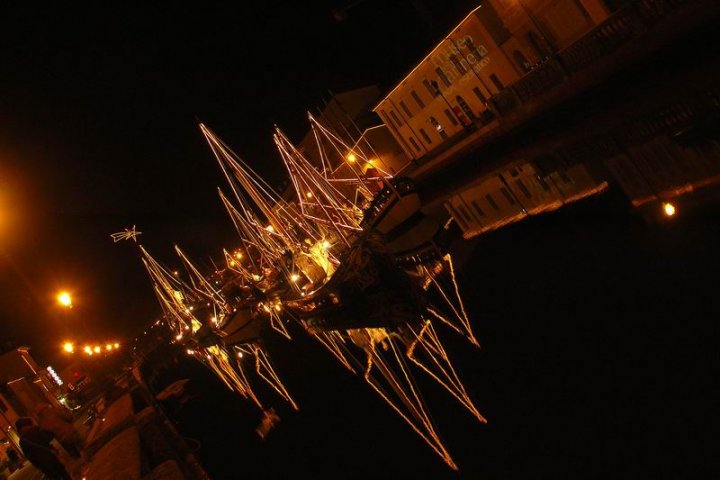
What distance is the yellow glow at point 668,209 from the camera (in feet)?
30.8

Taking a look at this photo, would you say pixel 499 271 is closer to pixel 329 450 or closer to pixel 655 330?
pixel 655 330

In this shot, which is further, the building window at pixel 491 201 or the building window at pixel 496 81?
the building window at pixel 496 81

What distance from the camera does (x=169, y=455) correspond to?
25.4 feet

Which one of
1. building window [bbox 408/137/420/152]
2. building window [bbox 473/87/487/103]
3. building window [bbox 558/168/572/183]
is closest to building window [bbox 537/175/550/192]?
building window [bbox 558/168/572/183]

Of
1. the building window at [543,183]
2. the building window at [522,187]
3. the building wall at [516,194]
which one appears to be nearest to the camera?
the building wall at [516,194]

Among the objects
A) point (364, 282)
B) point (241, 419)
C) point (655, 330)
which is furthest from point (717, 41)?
point (241, 419)

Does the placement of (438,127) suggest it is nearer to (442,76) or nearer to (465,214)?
(442,76)

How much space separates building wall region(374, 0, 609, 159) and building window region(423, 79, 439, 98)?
3.1 inches

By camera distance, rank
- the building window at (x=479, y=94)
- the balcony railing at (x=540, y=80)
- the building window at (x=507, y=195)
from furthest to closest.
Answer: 1. the building window at (x=479, y=94)
2. the balcony railing at (x=540, y=80)
3. the building window at (x=507, y=195)

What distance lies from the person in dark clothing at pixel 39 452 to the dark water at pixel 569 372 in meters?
7.07

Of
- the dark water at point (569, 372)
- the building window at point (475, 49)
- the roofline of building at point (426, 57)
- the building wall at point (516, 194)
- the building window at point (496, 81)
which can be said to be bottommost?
the dark water at point (569, 372)

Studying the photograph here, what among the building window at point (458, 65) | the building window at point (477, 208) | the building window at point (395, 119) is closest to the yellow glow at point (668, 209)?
the building window at point (477, 208)

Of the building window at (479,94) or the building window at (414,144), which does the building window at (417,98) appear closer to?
the building window at (414,144)

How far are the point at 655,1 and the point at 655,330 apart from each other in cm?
1156
